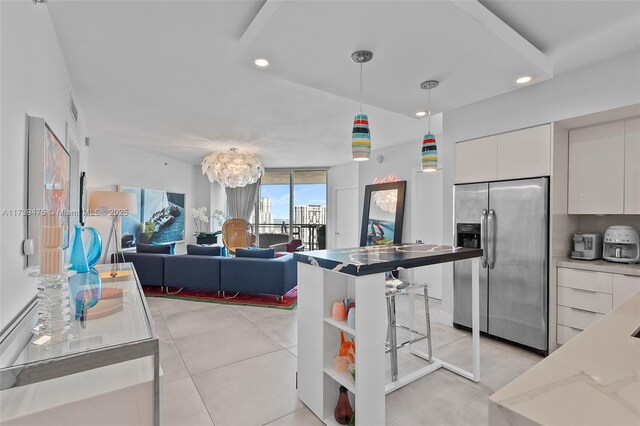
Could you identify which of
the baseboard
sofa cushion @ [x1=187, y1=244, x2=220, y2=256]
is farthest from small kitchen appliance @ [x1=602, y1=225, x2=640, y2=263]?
sofa cushion @ [x1=187, y1=244, x2=220, y2=256]

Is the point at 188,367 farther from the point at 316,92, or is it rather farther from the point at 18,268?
the point at 316,92

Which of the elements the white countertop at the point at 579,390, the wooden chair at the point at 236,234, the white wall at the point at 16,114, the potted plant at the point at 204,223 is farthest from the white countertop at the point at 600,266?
the potted plant at the point at 204,223

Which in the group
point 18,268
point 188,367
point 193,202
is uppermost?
point 193,202

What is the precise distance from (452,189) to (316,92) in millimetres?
1904

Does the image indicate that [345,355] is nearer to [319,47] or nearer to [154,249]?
[319,47]

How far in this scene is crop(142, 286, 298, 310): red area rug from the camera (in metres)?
4.51

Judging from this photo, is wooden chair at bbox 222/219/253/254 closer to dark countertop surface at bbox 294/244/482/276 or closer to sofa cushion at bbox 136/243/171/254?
sofa cushion at bbox 136/243/171/254

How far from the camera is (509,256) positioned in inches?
122

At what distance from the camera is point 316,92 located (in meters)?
3.28

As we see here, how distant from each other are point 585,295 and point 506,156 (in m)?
1.44

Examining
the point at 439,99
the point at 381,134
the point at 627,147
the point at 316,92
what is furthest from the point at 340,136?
the point at 627,147

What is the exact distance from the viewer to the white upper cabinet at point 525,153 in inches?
114

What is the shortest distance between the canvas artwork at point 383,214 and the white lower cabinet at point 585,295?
9.44ft

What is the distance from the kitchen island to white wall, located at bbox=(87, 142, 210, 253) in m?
4.75
